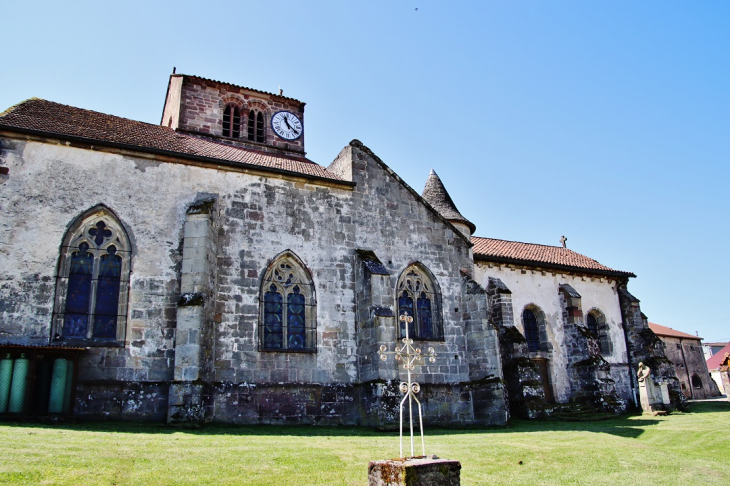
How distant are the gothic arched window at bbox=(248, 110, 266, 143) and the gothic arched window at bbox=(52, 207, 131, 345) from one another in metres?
10.4

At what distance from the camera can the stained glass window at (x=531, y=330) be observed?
24578 millimetres

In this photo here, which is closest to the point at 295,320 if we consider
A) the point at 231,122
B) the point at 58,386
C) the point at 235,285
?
the point at 235,285

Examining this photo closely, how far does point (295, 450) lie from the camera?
10.5 metres

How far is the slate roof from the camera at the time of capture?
22.4 meters

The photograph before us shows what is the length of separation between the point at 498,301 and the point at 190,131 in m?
14.1

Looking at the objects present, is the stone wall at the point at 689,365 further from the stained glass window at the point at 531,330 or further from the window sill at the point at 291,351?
the window sill at the point at 291,351

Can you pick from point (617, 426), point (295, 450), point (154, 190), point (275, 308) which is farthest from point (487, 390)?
point (154, 190)

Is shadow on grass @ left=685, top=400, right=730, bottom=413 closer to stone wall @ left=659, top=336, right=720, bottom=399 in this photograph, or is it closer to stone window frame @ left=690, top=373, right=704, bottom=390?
stone wall @ left=659, top=336, right=720, bottom=399

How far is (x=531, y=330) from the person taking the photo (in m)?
24.9

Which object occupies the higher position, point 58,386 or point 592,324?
point 592,324

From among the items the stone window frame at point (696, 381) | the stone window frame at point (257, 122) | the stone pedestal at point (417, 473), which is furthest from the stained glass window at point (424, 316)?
the stone window frame at point (696, 381)

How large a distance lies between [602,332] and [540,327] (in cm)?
423

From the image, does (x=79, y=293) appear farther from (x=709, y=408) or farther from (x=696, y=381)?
(x=696, y=381)

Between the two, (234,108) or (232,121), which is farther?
(234,108)
